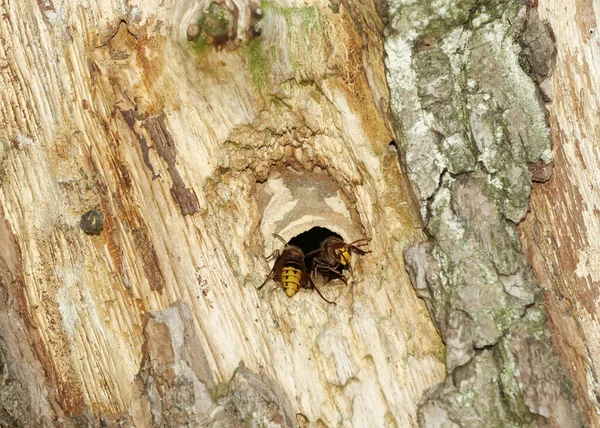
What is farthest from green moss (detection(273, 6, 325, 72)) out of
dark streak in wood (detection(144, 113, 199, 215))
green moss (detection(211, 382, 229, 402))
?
green moss (detection(211, 382, 229, 402))

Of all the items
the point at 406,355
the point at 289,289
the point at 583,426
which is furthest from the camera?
the point at 289,289

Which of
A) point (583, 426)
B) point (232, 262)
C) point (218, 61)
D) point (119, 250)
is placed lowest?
point (583, 426)

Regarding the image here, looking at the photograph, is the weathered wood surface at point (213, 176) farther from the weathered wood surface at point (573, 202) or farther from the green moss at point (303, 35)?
the weathered wood surface at point (573, 202)

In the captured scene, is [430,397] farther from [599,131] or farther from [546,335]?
[599,131]

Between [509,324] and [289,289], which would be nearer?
[509,324]

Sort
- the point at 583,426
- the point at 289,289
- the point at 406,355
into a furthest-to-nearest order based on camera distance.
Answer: the point at 289,289 < the point at 406,355 < the point at 583,426

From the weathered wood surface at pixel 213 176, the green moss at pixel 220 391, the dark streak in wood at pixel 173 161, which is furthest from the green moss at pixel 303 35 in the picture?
the green moss at pixel 220 391

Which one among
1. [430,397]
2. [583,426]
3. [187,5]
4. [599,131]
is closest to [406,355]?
[430,397]

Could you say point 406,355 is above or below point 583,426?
above
